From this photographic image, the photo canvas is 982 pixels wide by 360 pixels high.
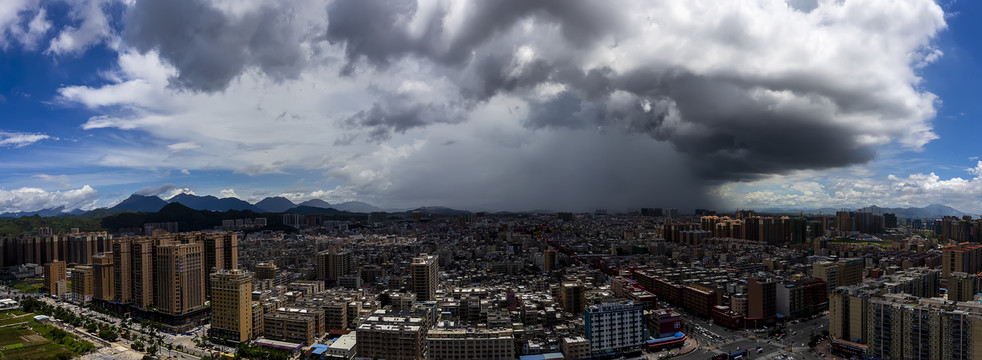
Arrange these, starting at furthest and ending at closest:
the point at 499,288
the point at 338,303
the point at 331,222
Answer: the point at 331,222
the point at 499,288
the point at 338,303

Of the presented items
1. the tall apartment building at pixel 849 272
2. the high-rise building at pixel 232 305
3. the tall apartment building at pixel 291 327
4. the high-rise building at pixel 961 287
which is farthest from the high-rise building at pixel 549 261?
the high-rise building at pixel 232 305

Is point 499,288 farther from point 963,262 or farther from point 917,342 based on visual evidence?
point 963,262

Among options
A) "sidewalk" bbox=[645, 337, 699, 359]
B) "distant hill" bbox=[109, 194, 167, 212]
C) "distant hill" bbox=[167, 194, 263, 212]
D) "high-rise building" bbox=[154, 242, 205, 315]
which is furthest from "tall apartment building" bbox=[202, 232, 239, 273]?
"distant hill" bbox=[167, 194, 263, 212]

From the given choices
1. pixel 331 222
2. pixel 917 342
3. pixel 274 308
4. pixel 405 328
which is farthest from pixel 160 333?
pixel 331 222

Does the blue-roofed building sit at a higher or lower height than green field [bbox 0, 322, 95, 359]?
higher

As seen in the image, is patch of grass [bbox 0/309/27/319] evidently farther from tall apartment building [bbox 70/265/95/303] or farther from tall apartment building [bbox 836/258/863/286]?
tall apartment building [bbox 836/258/863/286]

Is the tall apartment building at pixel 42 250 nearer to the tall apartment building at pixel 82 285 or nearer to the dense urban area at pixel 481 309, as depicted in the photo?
the dense urban area at pixel 481 309
